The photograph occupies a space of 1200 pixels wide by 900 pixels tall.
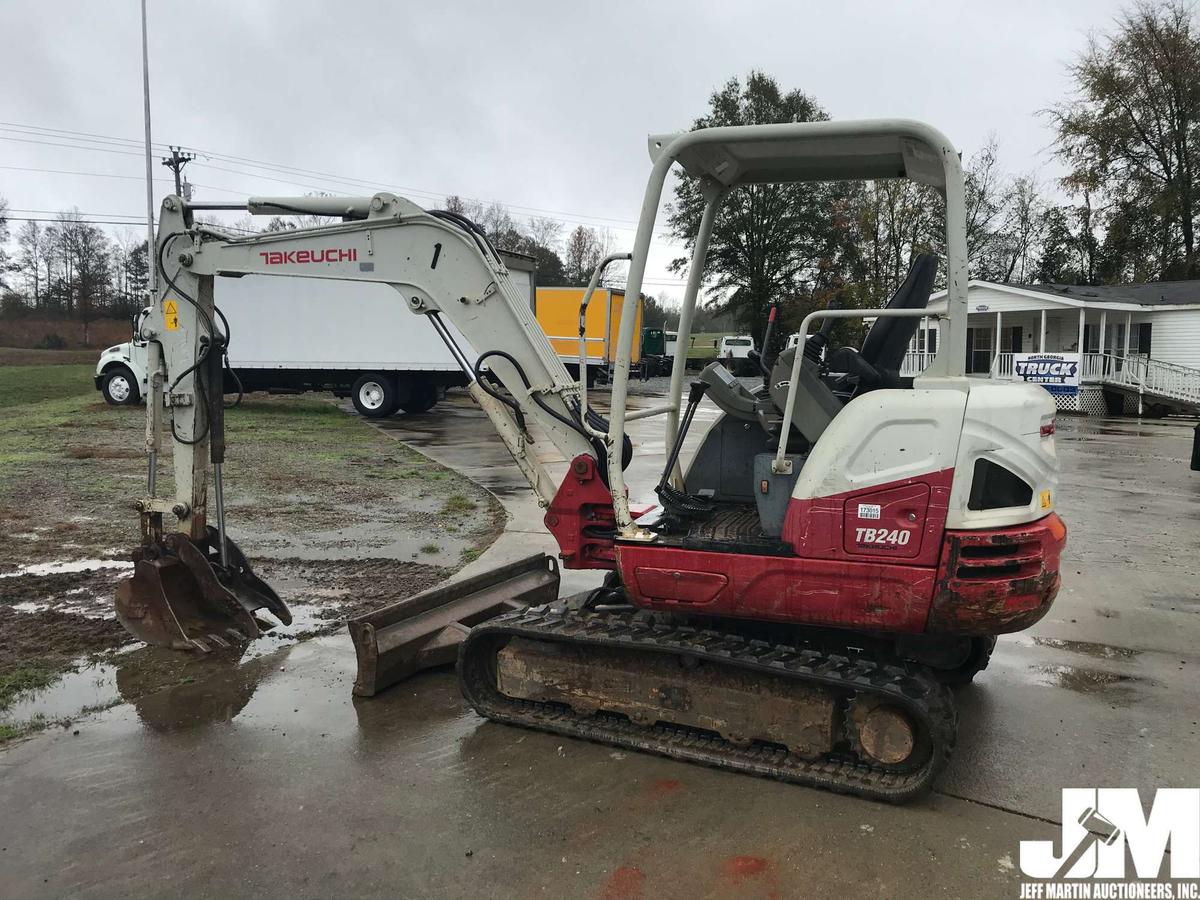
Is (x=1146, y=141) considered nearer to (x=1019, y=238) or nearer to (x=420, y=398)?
(x=1019, y=238)

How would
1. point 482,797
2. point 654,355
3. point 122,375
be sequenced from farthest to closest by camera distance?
point 654,355 < point 122,375 < point 482,797

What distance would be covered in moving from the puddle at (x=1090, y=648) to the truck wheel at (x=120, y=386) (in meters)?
21.3

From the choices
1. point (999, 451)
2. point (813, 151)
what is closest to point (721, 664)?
point (999, 451)

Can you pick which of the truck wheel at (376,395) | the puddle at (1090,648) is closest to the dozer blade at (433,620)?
the puddle at (1090,648)

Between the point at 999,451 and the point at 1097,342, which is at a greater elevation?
the point at 1097,342

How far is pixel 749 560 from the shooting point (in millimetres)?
3836

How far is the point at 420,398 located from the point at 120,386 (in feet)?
24.2

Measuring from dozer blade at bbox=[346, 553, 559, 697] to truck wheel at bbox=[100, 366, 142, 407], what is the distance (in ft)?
62.2

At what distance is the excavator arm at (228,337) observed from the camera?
15.4 feet

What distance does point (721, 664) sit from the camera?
3971mm

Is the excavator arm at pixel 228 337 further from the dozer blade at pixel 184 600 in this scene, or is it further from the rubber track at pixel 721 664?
the rubber track at pixel 721 664

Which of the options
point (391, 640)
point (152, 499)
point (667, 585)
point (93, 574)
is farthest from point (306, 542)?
point (667, 585)

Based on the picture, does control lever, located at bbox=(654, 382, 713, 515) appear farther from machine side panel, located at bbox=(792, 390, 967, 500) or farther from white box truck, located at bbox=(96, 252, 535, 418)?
white box truck, located at bbox=(96, 252, 535, 418)

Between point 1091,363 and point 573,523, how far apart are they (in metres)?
28.4
